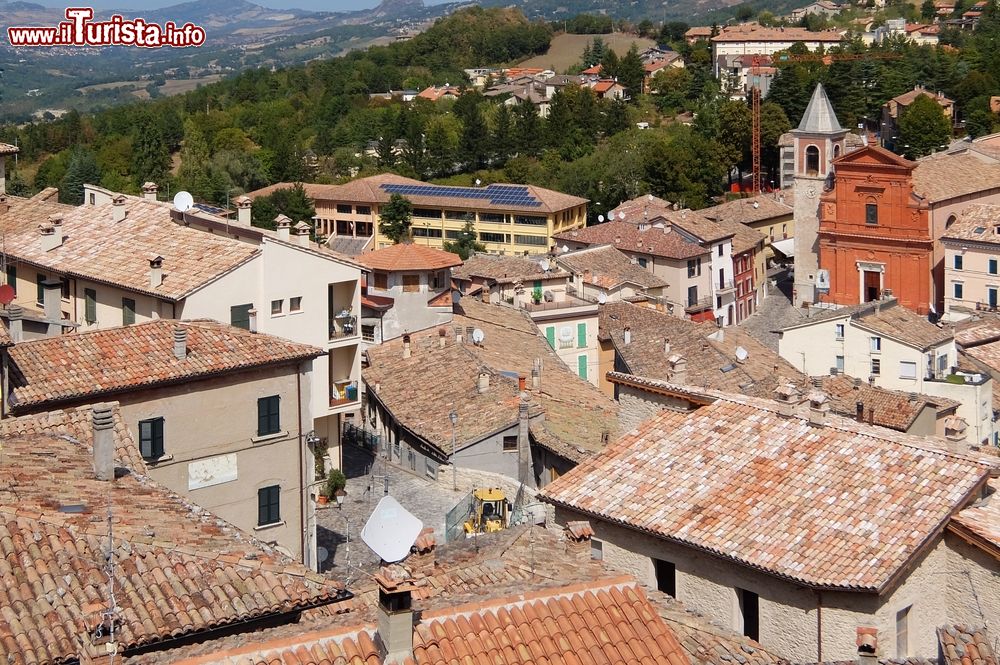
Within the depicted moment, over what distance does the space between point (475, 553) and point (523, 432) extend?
1066 cm

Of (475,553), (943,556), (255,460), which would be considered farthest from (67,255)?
(943,556)

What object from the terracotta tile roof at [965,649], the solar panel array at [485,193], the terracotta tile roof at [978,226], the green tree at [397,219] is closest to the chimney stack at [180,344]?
the terracotta tile roof at [965,649]

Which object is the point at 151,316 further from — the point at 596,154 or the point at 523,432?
the point at 596,154

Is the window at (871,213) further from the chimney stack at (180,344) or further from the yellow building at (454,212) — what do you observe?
the chimney stack at (180,344)

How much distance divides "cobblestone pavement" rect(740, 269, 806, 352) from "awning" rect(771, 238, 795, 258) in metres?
1.18

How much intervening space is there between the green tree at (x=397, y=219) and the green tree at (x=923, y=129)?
84.2 feet

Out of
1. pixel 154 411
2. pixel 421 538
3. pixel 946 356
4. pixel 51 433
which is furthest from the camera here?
pixel 946 356

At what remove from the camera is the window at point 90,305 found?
28688 mm

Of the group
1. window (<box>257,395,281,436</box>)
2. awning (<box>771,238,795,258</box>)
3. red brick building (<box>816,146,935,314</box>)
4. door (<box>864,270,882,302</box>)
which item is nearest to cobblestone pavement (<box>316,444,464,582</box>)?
window (<box>257,395,281,436</box>)

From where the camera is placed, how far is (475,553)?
15250mm

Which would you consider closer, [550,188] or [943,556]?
[943,556]

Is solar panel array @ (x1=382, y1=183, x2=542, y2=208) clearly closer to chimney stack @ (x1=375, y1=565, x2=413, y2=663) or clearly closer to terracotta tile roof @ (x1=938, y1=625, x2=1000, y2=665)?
terracotta tile roof @ (x1=938, y1=625, x2=1000, y2=665)

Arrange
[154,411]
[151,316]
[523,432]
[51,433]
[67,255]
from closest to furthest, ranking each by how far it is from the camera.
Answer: [51,433] → [154,411] → [523,432] → [151,316] → [67,255]

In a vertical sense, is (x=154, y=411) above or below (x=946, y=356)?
above
